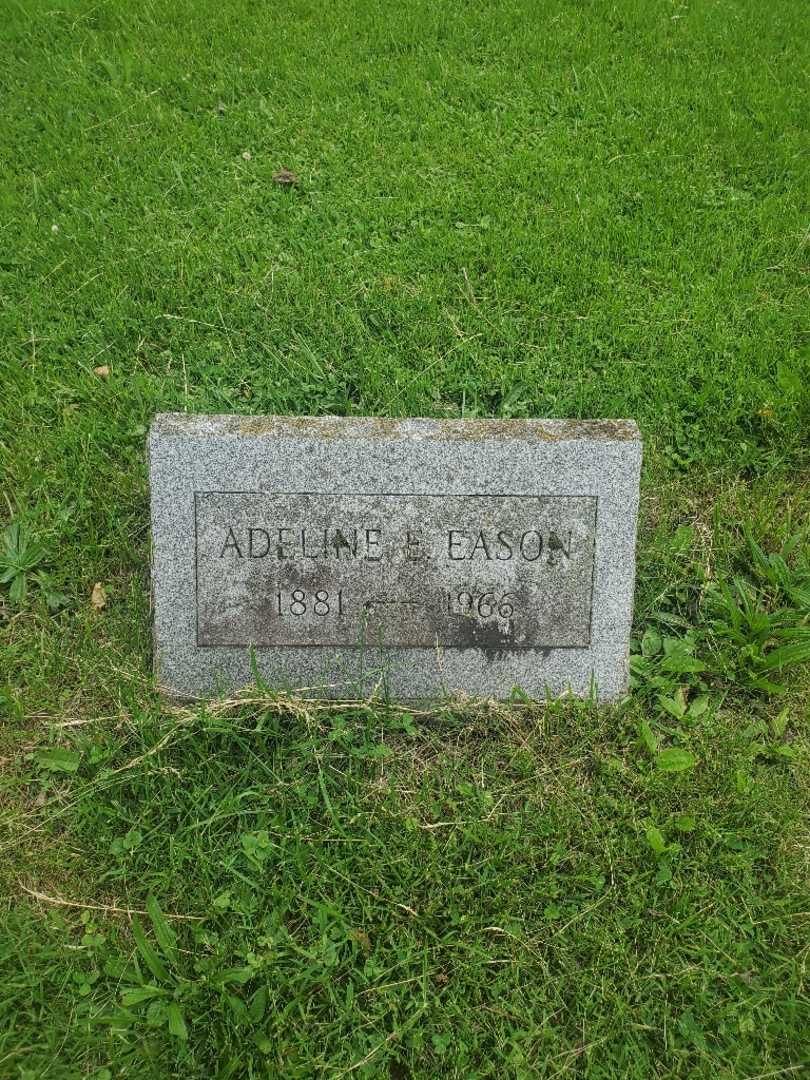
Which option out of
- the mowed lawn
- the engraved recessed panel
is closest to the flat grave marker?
the engraved recessed panel

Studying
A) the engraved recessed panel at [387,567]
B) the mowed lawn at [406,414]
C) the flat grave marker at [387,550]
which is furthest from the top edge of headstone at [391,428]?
the mowed lawn at [406,414]

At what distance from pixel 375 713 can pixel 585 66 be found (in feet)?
12.3

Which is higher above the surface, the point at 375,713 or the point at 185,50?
the point at 185,50

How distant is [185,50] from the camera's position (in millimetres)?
4617

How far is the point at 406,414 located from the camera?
128 inches

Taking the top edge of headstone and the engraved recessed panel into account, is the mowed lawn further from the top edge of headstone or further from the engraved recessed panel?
the top edge of headstone

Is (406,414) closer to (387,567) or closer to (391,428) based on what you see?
(391,428)

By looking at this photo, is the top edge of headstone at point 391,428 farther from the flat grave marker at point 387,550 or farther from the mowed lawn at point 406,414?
the mowed lawn at point 406,414

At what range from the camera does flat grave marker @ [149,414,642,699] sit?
2.55 metres

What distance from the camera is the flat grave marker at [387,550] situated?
255 centimetres

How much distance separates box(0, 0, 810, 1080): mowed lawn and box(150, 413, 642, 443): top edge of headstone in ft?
1.98

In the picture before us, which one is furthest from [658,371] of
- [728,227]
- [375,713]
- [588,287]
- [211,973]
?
[211,973]

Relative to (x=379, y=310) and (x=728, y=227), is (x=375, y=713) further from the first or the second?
(x=728, y=227)

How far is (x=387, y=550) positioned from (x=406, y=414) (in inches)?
33.3
